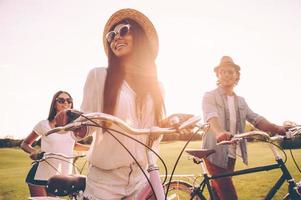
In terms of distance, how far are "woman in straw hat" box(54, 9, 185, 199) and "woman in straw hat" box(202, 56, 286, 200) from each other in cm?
185

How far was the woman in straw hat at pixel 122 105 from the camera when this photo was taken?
2268 mm

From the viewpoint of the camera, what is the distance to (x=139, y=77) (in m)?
2.58

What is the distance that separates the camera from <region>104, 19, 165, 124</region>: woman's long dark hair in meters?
2.30

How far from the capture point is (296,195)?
3.39 metres

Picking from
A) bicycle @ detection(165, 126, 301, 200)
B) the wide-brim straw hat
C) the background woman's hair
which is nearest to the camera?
the wide-brim straw hat

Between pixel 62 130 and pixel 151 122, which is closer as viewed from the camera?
pixel 62 130

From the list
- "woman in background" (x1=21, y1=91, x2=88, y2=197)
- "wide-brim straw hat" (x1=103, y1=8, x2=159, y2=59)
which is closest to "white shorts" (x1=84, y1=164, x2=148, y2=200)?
"wide-brim straw hat" (x1=103, y1=8, x2=159, y2=59)

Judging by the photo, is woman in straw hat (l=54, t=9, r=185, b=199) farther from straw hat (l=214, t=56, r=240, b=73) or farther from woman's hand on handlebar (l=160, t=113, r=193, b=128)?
straw hat (l=214, t=56, r=240, b=73)

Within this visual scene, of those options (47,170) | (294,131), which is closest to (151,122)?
(294,131)

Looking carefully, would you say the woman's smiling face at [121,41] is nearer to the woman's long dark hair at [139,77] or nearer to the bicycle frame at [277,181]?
the woman's long dark hair at [139,77]

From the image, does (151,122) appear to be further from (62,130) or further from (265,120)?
(265,120)

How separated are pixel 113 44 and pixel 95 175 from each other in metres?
0.98

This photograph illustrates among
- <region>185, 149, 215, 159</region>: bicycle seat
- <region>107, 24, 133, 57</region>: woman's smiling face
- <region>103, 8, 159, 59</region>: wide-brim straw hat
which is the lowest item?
<region>185, 149, 215, 159</region>: bicycle seat

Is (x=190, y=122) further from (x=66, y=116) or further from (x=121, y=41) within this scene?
(x=121, y=41)
